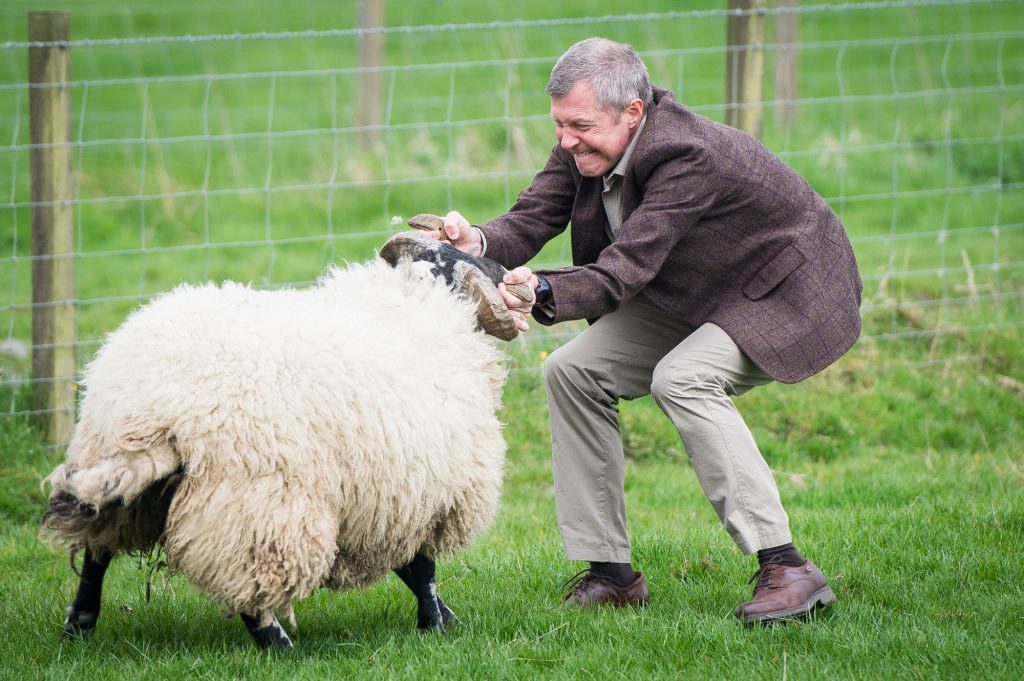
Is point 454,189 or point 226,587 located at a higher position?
point 454,189

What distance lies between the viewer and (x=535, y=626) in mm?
3602

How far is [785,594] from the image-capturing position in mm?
3537

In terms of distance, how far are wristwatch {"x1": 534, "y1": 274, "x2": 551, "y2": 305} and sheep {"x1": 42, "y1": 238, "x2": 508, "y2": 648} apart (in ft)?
0.47

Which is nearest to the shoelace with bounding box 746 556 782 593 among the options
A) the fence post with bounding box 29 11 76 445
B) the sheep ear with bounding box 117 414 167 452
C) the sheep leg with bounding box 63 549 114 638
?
the sheep ear with bounding box 117 414 167 452

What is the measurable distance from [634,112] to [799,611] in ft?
5.47

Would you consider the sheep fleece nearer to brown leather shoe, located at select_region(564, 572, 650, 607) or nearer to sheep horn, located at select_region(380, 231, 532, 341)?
sheep horn, located at select_region(380, 231, 532, 341)

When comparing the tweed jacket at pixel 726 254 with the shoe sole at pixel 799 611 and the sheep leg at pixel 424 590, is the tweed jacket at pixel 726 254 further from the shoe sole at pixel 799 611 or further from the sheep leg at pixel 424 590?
the sheep leg at pixel 424 590

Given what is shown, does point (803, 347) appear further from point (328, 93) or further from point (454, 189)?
point (328, 93)

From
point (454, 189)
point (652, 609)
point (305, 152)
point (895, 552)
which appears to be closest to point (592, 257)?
point (652, 609)

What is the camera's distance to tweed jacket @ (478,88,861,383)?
3562 millimetres

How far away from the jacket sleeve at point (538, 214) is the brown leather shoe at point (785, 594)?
141cm

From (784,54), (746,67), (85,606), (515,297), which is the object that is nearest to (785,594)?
(515,297)

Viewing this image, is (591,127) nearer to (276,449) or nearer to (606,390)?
(606,390)

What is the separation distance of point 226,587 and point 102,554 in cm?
58
